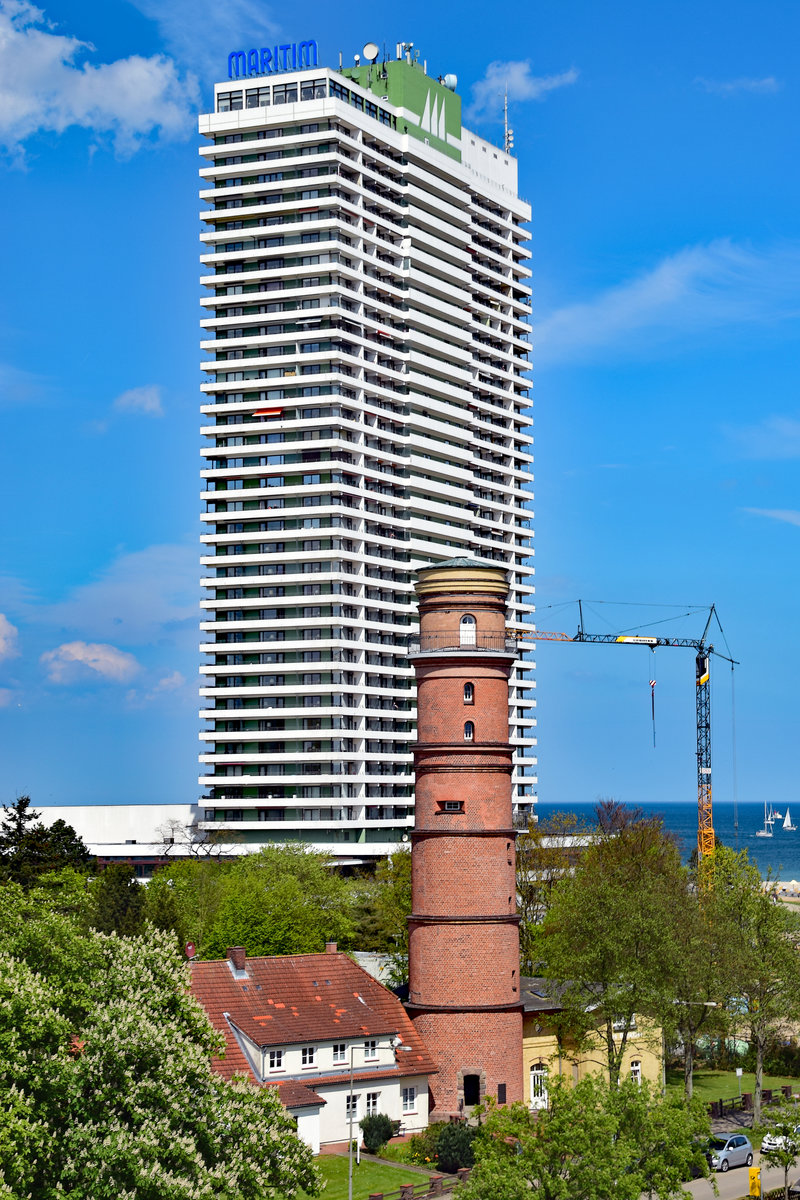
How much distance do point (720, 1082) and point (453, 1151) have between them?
27.1m

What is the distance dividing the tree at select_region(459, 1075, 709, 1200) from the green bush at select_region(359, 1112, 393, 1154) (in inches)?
680

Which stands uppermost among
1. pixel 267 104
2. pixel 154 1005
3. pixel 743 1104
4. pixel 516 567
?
pixel 267 104

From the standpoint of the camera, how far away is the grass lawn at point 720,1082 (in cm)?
7375

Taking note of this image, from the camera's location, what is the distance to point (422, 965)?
62.5m

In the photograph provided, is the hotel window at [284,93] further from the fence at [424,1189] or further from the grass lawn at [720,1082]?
the fence at [424,1189]

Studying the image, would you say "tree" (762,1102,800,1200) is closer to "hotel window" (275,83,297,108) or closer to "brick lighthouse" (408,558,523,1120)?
"brick lighthouse" (408,558,523,1120)

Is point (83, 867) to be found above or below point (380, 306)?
below

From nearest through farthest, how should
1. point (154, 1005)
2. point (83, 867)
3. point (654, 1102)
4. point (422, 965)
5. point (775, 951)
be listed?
point (154, 1005)
point (654, 1102)
point (422, 965)
point (775, 951)
point (83, 867)

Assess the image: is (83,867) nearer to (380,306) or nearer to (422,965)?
(422,965)

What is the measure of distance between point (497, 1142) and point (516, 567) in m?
142

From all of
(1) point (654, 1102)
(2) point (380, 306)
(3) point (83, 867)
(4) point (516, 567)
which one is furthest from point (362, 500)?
(1) point (654, 1102)

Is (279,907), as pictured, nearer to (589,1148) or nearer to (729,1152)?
(729,1152)

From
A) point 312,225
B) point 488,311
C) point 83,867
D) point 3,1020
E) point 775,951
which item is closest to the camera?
point 3,1020

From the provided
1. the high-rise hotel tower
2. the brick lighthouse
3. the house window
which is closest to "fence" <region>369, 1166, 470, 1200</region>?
the brick lighthouse
